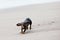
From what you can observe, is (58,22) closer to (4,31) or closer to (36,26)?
(36,26)

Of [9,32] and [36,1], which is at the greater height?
[36,1]

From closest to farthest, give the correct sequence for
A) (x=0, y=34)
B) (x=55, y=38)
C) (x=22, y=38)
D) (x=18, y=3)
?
(x=55, y=38) < (x=22, y=38) < (x=0, y=34) < (x=18, y=3)


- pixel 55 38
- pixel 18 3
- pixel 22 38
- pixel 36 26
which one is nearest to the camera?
pixel 55 38

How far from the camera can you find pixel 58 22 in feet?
27.1

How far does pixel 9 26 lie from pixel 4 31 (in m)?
0.72

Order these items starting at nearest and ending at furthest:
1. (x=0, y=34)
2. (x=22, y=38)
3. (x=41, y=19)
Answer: (x=22, y=38), (x=0, y=34), (x=41, y=19)

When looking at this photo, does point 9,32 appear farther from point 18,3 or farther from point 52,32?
point 18,3

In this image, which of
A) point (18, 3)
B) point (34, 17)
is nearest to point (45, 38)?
point (34, 17)

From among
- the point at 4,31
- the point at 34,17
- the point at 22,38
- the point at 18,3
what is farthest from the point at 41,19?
the point at 18,3

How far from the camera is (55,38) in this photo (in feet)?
20.3

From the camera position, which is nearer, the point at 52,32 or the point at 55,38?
the point at 55,38

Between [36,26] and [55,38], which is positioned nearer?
[55,38]

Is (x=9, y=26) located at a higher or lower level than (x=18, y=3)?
lower

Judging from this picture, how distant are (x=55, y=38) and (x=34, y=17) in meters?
3.58
